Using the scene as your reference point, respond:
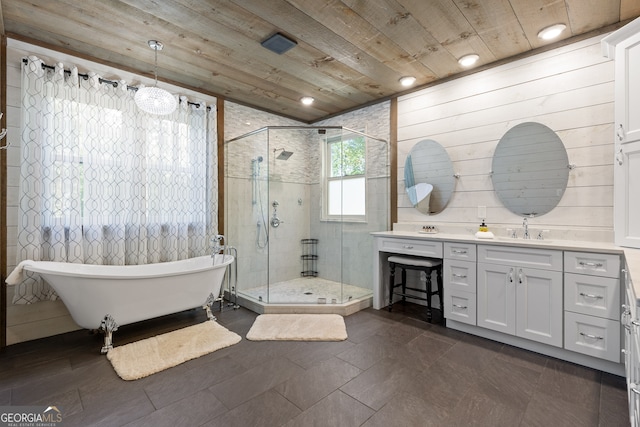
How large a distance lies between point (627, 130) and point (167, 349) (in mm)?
3802

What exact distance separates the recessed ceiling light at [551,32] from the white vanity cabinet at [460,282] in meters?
1.82

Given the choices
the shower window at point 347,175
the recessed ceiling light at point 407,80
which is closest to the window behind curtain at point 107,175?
the shower window at point 347,175

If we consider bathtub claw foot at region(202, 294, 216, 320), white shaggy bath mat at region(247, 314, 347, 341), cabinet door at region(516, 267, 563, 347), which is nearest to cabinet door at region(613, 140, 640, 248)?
cabinet door at region(516, 267, 563, 347)

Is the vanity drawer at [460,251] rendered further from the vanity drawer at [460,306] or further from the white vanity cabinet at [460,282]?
the vanity drawer at [460,306]

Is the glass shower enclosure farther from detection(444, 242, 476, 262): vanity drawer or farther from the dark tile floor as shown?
the dark tile floor

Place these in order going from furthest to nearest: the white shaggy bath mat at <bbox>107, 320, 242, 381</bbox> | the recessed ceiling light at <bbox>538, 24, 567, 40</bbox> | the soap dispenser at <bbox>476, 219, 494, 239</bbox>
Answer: the soap dispenser at <bbox>476, 219, 494, 239</bbox> < the recessed ceiling light at <bbox>538, 24, 567, 40</bbox> < the white shaggy bath mat at <bbox>107, 320, 242, 381</bbox>

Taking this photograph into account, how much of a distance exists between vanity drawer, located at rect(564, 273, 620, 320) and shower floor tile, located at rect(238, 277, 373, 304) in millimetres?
1894

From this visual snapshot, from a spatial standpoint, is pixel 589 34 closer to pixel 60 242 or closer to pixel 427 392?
pixel 427 392

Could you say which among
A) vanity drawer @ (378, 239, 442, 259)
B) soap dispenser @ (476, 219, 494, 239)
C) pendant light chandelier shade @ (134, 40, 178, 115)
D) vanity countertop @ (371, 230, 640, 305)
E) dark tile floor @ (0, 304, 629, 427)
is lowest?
dark tile floor @ (0, 304, 629, 427)

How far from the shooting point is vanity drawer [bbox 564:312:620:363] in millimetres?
2012

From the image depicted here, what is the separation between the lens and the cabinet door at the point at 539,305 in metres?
2.24

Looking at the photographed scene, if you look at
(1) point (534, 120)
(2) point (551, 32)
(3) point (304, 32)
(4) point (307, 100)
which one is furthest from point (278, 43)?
(1) point (534, 120)

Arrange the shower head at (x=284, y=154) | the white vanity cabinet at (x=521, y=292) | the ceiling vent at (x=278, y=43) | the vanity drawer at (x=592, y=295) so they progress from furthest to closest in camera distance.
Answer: the shower head at (x=284, y=154), the ceiling vent at (x=278, y=43), the white vanity cabinet at (x=521, y=292), the vanity drawer at (x=592, y=295)

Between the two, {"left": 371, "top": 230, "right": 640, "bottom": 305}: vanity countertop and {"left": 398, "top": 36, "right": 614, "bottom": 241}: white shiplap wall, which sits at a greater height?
{"left": 398, "top": 36, "right": 614, "bottom": 241}: white shiplap wall
